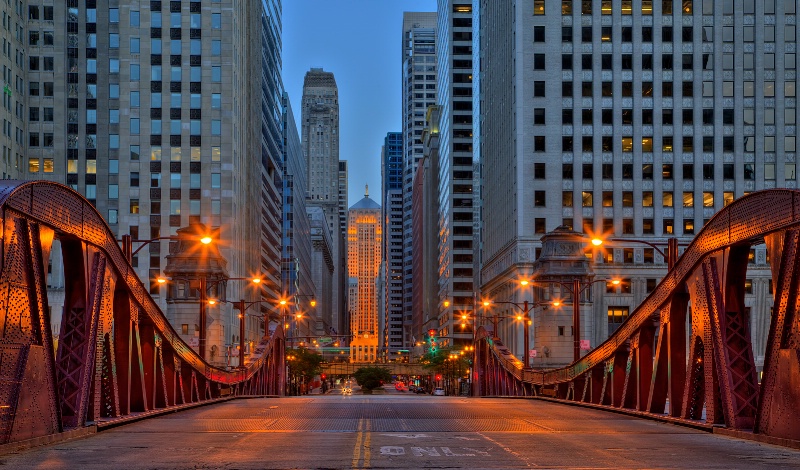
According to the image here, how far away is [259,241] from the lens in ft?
422

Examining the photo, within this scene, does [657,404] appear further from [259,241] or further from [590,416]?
[259,241]

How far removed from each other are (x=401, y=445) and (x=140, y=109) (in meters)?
92.9

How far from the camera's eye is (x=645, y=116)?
334 ft

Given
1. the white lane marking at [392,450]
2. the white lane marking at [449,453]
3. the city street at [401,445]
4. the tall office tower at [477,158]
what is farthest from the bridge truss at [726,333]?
the tall office tower at [477,158]

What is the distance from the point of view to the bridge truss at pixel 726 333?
17344 millimetres

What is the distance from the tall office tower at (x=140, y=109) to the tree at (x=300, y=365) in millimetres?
17906

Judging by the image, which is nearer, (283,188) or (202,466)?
(202,466)

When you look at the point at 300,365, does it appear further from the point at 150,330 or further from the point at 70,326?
the point at 70,326

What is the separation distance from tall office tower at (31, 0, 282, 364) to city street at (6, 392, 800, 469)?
80.2 m

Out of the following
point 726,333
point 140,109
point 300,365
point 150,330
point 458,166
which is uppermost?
point 458,166

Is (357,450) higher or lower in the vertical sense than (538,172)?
lower

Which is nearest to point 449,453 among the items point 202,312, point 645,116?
point 202,312

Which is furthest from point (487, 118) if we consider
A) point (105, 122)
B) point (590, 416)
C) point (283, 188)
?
point (590, 416)

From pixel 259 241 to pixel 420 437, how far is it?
361ft
